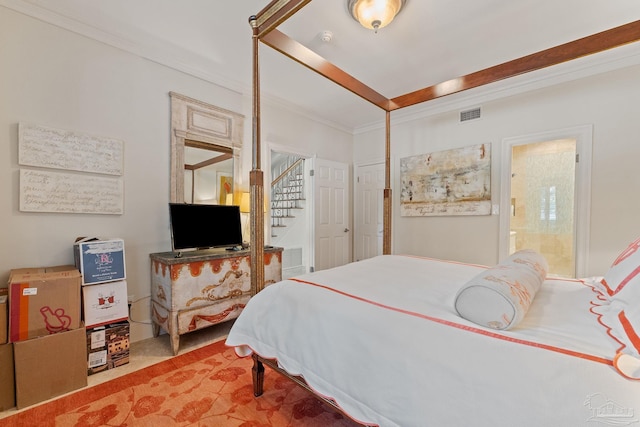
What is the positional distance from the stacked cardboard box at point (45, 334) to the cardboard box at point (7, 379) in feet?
0.09

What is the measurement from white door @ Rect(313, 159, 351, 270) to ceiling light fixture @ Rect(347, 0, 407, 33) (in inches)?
90.7

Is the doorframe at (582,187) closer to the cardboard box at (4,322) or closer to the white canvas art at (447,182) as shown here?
the white canvas art at (447,182)

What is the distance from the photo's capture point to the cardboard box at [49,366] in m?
1.65

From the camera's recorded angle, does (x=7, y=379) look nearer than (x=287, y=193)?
Yes

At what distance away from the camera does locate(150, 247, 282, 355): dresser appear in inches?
89.5

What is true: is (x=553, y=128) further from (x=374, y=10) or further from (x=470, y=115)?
(x=374, y=10)

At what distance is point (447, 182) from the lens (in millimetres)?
3637

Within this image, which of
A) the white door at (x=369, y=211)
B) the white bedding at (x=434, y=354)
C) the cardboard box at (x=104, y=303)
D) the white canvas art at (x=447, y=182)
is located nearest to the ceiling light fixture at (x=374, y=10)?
the white bedding at (x=434, y=354)

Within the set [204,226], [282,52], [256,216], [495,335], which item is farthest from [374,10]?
[204,226]

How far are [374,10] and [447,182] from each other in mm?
2376

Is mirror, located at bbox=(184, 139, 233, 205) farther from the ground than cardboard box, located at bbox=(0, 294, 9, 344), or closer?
farther from the ground

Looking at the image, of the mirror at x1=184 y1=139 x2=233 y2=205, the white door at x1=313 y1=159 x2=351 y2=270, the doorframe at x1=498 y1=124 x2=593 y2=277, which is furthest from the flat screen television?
the doorframe at x1=498 y1=124 x2=593 y2=277

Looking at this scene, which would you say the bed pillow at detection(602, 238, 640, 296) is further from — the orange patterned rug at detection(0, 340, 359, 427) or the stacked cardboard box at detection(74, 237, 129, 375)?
the stacked cardboard box at detection(74, 237, 129, 375)

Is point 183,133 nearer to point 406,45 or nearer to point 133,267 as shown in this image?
point 133,267
